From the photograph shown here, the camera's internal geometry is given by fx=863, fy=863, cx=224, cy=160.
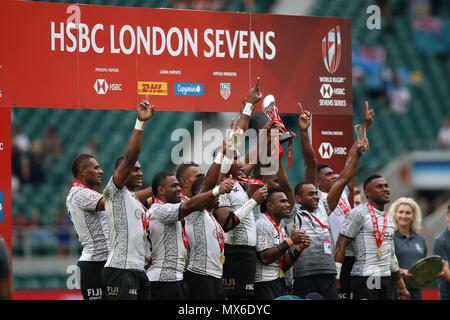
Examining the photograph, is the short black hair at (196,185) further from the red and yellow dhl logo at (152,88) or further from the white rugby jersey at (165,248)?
the red and yellow dhl logo at (152,88)

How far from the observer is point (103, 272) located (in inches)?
326

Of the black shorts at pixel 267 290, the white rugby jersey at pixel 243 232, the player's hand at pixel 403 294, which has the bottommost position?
the player's hand at pixel 403 294

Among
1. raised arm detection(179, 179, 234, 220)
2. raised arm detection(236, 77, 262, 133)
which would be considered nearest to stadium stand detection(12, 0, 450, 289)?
raised arm detection(236, 77, 262, 133)

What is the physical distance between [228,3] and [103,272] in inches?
582

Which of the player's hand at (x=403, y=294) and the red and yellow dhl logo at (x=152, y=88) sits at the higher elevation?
the red and yellow dhl logo at (x=152, y=88)

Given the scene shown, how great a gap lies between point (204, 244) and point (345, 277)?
7.35ft

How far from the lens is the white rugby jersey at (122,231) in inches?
324

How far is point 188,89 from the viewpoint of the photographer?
1032cm

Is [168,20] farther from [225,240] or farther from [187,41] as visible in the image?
[225,240]

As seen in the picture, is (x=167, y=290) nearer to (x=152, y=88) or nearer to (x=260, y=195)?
(x=260, y=195)

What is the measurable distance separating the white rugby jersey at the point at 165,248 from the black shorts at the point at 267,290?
1.07 metres

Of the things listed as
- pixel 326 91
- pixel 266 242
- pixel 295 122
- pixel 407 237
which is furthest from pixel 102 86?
pixel 295 122

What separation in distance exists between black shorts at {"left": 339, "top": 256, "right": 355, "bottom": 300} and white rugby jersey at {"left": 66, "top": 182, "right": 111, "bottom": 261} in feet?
9.77

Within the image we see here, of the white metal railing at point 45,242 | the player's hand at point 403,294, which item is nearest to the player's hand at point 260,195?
the player's hand at point 403,294
